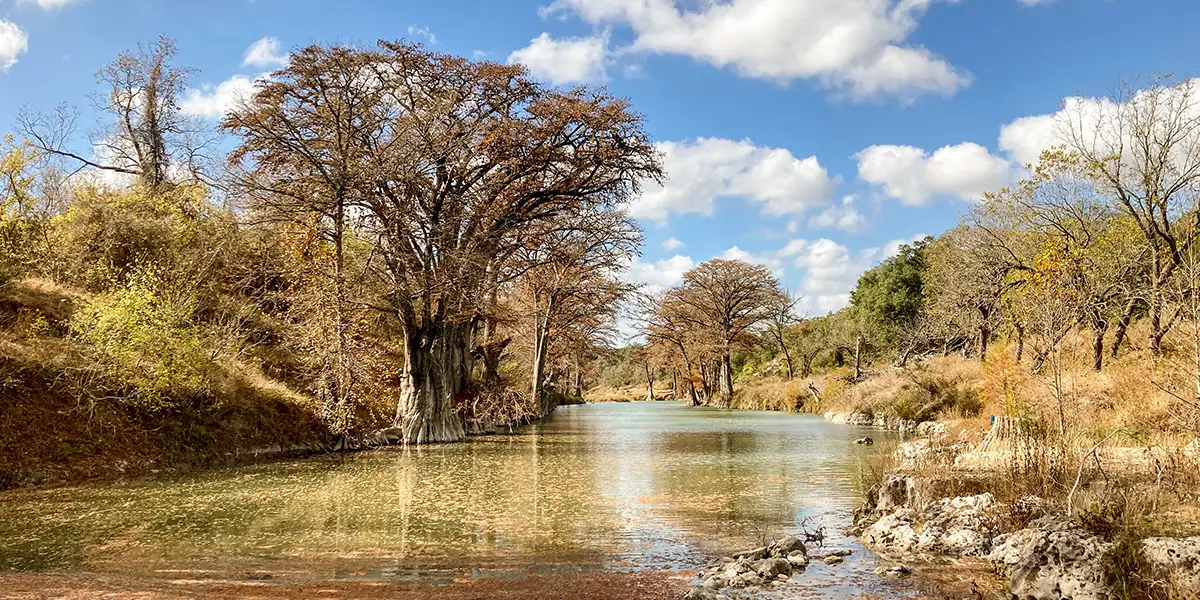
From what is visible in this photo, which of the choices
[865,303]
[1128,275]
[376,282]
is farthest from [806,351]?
[376,282]

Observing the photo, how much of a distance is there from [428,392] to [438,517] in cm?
1288

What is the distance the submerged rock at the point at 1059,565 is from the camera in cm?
595

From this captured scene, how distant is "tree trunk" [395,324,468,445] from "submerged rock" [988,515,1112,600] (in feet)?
60.5

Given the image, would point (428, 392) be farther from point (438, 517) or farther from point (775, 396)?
point (775, 396)

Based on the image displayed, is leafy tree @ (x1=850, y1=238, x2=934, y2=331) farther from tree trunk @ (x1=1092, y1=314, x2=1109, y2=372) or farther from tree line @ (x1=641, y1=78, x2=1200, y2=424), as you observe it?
tree trunk @ (x1=1092, y1=314, x2=1109, y2=372)

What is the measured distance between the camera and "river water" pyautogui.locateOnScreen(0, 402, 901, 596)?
26.0 ft

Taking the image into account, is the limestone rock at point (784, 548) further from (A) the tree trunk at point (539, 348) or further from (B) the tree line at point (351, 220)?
(A) the tree trunk at point (539, 348)

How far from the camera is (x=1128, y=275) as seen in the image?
21.0 meters

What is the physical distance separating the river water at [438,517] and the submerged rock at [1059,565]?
3.46ft

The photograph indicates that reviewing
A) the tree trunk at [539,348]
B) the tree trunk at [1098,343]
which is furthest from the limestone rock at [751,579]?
the tree trunk at [539,348]

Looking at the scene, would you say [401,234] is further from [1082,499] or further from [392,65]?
[1082,499]

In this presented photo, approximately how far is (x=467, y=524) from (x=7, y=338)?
38.4 ft

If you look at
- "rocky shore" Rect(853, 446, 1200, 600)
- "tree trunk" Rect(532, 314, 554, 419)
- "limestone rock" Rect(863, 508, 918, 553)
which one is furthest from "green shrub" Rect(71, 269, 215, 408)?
"tree trunk" Rect(532, 314, 554, 419)

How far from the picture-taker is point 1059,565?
20.1 feet
